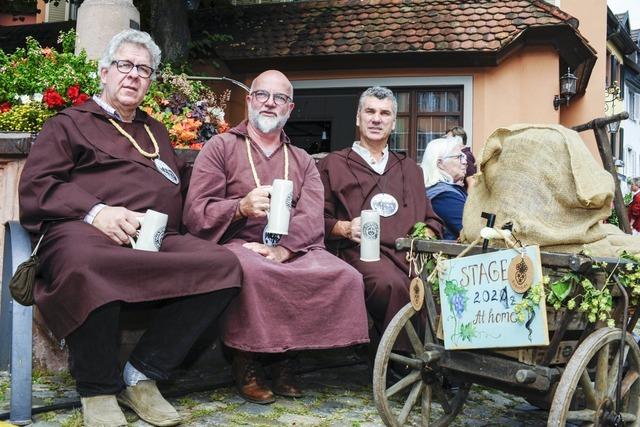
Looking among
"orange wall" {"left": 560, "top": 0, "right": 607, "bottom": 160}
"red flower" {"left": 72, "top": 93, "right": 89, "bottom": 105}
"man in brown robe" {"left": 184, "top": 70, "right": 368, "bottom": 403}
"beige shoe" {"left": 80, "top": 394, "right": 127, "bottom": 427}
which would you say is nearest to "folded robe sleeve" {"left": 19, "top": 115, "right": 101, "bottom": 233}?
→ "man in brown robe" {"left": 184, "top": 70, "right": 368, "bottom": 403}

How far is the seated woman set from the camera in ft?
14.8

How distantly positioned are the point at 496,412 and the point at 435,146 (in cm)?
174

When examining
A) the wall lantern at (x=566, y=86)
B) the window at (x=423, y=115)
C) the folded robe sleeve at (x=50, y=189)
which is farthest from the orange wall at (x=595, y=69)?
the folded robe sleeve at (x=50, y=189)

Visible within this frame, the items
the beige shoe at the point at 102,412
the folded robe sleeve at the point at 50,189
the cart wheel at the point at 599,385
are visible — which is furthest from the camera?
the folded robe sleeve at the point at 50,189

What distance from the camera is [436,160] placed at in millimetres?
4598

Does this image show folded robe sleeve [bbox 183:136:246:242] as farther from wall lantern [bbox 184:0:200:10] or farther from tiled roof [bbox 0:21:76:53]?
tiled roof [bbox 0:21:76:53]

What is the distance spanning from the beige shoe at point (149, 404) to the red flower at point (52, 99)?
2.26m

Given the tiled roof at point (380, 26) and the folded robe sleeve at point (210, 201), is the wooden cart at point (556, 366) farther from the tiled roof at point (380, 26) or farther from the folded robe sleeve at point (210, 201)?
the tiled roof at point (380, 26)

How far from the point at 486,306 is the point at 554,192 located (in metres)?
0.54

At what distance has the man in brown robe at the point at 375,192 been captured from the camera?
4.21 meters

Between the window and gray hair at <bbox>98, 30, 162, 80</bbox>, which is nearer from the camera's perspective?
gray hair at <bbox>98, 30, 162, 80</bbox>

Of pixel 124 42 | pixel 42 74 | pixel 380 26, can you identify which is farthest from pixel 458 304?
pixel 380 26

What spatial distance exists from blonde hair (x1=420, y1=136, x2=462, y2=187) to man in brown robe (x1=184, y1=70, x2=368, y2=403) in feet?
2.77

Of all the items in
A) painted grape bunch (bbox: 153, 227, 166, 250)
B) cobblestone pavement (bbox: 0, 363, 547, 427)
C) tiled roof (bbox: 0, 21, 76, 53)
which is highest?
tiled roof (bbox: 0, 21, 76, 53)
